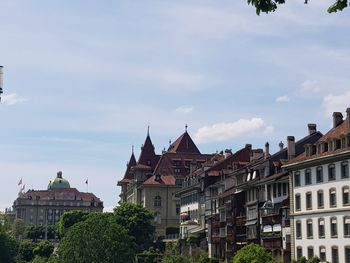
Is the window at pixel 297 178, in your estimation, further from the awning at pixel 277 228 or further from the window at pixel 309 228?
the awning at pixel 277 228

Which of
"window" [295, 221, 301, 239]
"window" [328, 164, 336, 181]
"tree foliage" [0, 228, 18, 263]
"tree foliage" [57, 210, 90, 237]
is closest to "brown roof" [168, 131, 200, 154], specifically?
"tree foliage" [57, 210, 90, 237]

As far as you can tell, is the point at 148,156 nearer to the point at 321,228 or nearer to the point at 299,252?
the point at 299,252

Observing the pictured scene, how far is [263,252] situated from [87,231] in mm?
32943

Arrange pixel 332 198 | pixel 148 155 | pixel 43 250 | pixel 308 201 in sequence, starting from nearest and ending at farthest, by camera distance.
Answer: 1. pixel 332 198
2. pixel 308 201
3. pixel 43 250
4. pixel 148 155

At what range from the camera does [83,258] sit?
87875 mm

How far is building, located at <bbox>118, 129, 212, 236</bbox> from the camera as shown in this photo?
150750mm

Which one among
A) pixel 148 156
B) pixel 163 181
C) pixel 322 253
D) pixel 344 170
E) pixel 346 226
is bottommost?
pixel 322 253

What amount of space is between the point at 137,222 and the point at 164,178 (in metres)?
32.4

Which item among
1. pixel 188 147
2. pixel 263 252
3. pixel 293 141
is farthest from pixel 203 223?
pixel 188 147

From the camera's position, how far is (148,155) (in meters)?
167

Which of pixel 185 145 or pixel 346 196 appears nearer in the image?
pixel 346 196

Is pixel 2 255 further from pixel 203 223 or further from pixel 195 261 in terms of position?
pixel 195 261

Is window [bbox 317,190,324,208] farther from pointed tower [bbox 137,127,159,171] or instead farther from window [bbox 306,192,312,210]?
pointed tower [bbox 137,127,159,171]

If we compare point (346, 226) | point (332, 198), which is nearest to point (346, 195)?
point (332, 198)
